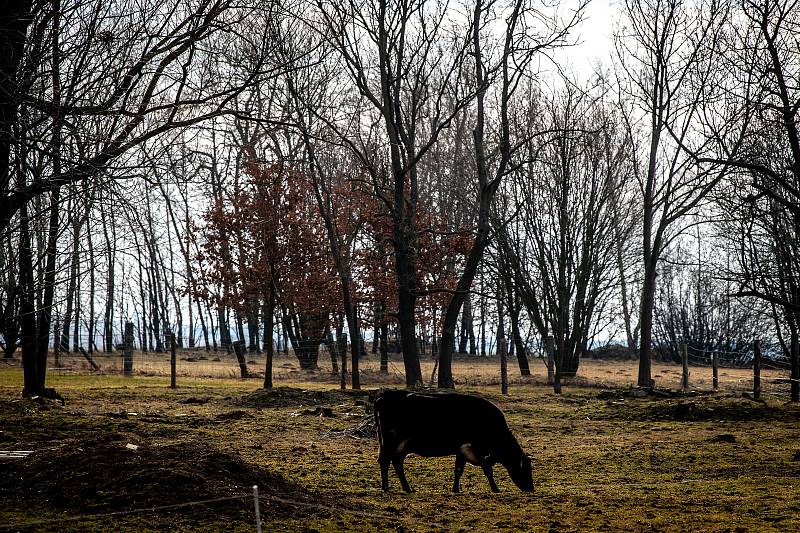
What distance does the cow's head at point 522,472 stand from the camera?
1088cm

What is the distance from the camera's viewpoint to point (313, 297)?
141 feet

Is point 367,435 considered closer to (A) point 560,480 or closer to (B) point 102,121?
(A) point 560,480

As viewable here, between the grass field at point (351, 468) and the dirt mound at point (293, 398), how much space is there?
57mm

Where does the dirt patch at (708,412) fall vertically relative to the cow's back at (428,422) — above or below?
below

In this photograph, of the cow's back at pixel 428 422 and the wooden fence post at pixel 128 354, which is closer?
the cow's back at pixel 428 422

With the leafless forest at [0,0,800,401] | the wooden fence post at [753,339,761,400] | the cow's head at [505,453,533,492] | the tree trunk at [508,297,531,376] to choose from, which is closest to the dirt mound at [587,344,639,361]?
the leafless forest at [0,0,800,401]

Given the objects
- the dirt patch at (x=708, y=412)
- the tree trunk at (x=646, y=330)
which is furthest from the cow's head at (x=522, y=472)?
the tree trunk at (x=646, y=330)

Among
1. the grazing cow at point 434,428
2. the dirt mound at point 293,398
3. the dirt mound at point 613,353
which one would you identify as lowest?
the dirt mound at point 613,353

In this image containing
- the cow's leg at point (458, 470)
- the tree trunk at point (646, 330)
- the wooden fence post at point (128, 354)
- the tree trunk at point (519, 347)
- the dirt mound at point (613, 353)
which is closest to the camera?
the cow's leg at point (458, 470)

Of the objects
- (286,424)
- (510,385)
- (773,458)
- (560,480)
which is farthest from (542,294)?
(560,480)

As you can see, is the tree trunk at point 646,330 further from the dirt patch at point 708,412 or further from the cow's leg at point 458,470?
the cow's leg at point 458,470

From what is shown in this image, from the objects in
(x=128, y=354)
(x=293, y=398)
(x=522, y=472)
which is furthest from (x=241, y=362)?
(x=522, y=472)

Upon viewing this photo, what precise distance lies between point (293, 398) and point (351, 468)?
1110 centimetres

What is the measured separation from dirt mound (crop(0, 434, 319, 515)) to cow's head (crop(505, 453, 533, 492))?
101 inches
